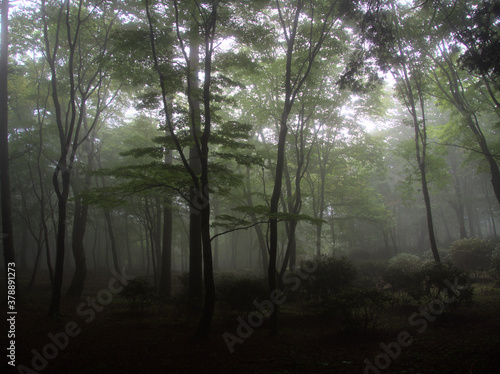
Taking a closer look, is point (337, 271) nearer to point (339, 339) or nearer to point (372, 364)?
point (339, 339)

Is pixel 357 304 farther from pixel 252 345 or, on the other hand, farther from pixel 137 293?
pixel 137 293

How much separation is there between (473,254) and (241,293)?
13.2 meters

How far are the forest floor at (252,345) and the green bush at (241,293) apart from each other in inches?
11.1

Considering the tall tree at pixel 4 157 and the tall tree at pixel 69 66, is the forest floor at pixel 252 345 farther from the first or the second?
the tall tree at pixel 4 157

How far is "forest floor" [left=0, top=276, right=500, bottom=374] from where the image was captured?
4.84 metres

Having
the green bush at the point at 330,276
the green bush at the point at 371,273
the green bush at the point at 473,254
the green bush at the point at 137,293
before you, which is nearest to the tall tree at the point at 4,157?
the green bush at the point at 137,293

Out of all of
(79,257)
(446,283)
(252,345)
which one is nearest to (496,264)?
(446,283)

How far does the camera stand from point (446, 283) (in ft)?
23.5

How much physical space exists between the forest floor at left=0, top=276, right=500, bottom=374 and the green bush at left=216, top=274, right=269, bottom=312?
281 millimetres

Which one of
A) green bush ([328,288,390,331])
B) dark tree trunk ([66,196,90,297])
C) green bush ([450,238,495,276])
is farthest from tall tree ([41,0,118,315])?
green bush ([450,238,495,276])

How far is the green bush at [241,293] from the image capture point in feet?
24.9

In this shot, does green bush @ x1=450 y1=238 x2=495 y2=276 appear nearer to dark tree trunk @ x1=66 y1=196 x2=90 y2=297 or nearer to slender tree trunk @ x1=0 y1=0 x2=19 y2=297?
dark tree trunk @ x1=66 y1=196 x2=90 y2=297

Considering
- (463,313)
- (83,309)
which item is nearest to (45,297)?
(83,309)

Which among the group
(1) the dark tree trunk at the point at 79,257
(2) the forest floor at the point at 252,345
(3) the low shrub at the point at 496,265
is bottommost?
(2) the forest floor at the point at 252,345
